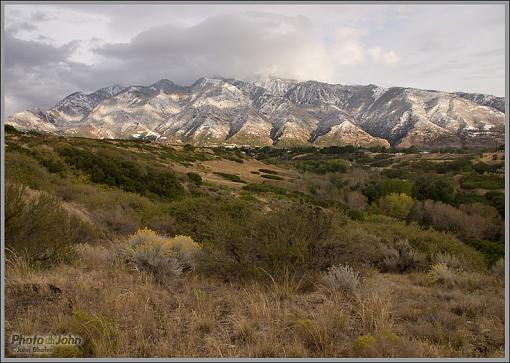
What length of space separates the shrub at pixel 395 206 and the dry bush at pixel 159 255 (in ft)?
116

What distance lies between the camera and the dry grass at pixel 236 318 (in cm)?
425

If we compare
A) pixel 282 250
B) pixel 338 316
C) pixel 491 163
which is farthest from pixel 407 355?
pixel 491 163

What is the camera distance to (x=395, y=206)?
42.9m

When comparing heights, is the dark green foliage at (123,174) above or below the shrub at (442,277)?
above

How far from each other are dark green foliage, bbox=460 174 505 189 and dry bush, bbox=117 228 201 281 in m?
56.4

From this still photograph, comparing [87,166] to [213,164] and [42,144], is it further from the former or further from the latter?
[213,164]

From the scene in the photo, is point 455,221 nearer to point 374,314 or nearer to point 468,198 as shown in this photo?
point 468,198

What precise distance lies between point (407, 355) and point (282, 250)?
12.1ft

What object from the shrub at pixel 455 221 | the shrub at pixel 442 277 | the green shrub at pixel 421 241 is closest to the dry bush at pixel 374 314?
the shrub at pixel 442 277

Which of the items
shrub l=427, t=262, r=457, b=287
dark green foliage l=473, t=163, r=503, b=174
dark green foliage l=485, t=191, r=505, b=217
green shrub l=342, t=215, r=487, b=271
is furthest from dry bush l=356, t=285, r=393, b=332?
dark green foliage l=473, t=163, r=503, b=174

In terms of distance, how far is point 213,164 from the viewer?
56.0 m

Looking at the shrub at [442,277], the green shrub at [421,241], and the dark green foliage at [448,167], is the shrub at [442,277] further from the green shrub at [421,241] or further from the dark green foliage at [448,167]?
the dark green foliage at [448,167]

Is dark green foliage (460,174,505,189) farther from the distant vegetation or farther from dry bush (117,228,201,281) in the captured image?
dry bush (117,228,201,281)

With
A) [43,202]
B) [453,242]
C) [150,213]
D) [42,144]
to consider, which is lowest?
[453,242]
